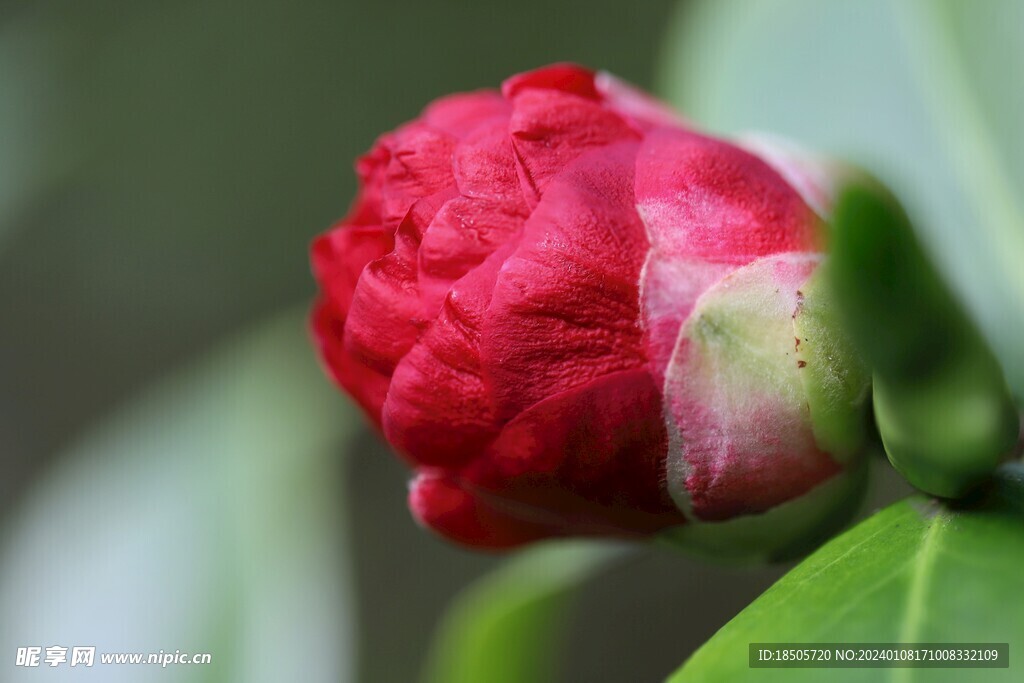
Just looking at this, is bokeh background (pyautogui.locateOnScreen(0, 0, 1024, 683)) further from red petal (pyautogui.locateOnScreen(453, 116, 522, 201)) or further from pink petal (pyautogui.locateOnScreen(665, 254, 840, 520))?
red petal (pyautogui.locateOnScreen(453, 116, 522, 201))

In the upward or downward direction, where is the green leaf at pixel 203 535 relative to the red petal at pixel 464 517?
downward

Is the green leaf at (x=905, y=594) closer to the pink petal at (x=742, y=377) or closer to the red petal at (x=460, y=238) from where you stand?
the pink petal at (x=742, y=377)

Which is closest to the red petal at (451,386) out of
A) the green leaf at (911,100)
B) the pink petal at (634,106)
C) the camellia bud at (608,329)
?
the camellia bud at (608,329)

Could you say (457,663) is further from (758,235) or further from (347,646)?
(758,235)

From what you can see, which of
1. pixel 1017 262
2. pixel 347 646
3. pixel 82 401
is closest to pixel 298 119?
pixel 82 401

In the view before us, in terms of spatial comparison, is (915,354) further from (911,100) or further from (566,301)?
(911,100)

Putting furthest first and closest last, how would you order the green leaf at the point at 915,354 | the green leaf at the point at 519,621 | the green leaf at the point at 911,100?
the green leaf at the point at 519,621, the green leaf at the point at 911,100, the green leaf at the point at 915,354

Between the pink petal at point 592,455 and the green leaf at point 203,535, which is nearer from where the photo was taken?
the pink petal at point 592,455
